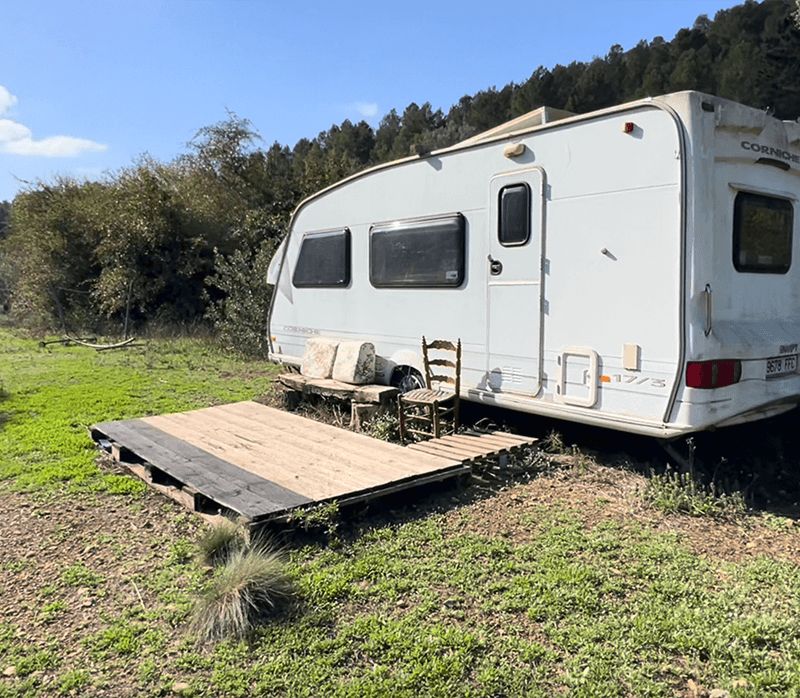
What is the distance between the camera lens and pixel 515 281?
5.92 metres

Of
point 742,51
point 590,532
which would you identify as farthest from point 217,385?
point 742,51

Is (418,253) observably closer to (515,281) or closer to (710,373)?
(515,281)

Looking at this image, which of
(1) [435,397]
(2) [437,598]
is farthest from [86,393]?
(2) [437,598]

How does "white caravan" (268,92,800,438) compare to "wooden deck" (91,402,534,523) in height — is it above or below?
above

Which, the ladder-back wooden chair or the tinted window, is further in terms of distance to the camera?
the ladder-back wooden chair

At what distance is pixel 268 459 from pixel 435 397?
1.78 m

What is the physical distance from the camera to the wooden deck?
460 centimetres

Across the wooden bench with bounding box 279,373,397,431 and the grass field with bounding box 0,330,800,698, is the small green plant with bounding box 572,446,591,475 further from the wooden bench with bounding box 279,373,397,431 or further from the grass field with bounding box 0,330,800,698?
the wooden bench with bounding box 279,373,397,431

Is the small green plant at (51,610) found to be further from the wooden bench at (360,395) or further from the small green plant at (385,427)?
the wooden bench at (360,395)

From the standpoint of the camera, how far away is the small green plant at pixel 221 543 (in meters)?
3.96

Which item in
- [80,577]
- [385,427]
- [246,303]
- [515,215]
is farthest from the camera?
[246,303]

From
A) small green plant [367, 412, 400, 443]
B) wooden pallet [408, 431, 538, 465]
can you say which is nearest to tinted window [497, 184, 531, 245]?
wooden pallet [408, 431, 538, 465]

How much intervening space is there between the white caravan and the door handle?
2 centimetres

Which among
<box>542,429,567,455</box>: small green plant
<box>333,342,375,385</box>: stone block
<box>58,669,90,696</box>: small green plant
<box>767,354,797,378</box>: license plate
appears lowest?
<box>58,669,90,696</box>: small green plant
